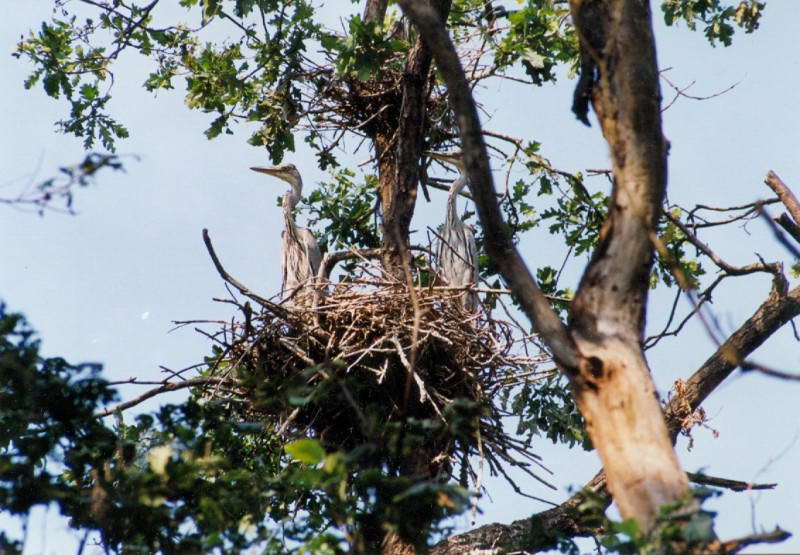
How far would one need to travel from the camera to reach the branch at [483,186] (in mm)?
3393

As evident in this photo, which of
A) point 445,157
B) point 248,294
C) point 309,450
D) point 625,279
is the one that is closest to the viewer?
point 309,450

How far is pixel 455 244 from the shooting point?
813cm

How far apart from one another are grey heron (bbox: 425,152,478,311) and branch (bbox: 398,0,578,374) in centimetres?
370

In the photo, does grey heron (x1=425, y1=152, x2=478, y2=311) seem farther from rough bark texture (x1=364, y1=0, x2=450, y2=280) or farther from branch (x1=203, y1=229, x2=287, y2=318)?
branch (x1=203, y1=229, x2=287, y2=318)

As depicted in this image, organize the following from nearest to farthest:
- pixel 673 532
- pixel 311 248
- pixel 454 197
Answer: pixel 673 532
pixel 311 248
pixel 454 197

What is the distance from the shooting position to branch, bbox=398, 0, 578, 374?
11.1 ft

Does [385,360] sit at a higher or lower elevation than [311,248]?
lower

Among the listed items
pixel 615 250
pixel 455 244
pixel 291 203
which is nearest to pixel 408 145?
pixel 455 244

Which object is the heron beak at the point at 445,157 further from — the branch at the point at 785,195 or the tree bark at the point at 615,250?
the tree bark at the point at 615,250

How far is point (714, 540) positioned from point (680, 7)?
222 inches

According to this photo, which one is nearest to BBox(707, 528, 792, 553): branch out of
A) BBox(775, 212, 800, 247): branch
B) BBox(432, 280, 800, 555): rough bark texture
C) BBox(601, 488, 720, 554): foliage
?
BBox(601, 488, 720, 554): foliage

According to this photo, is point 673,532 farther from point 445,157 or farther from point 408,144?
point 445,157

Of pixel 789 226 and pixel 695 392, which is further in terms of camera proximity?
pixel 695 392

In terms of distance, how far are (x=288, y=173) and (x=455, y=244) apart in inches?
71.9
